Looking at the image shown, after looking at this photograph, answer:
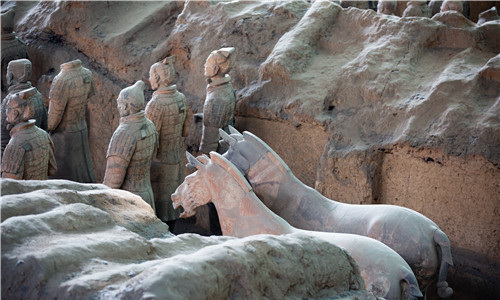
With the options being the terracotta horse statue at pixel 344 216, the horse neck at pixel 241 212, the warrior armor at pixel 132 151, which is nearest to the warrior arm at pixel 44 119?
the warrior armor at pixel 132 151

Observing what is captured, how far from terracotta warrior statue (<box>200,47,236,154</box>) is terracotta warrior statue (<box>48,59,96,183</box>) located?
1.29 m

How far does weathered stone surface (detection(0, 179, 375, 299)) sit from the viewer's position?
1776 mm

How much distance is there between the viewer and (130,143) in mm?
5113

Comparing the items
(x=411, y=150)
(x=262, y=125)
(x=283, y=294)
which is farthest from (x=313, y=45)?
(x=283, y=294)

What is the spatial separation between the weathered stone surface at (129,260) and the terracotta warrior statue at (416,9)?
6.34m

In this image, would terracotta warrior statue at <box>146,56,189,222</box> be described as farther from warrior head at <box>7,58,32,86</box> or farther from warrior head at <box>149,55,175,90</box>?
warrior head at <box>7,58,32,86</box>

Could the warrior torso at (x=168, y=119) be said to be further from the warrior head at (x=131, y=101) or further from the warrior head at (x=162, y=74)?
the warrior head at (x=131, y=101)

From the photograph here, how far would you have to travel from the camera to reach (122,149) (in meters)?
5.12

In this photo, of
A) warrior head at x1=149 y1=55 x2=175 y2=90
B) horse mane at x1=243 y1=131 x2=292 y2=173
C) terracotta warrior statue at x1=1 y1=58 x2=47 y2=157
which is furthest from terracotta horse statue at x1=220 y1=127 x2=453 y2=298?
terracotta warrior statue at x1=1 y1=58 x2=47 y2=157

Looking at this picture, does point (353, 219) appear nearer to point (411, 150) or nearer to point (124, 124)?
point (411, 150)

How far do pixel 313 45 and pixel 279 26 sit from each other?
556mm

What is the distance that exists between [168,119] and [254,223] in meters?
2.13

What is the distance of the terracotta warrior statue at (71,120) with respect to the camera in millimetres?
6270

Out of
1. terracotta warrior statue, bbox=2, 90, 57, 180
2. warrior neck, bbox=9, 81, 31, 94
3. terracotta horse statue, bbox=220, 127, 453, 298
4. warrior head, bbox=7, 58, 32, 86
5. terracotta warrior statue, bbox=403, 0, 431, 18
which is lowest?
terracotta horse statue, bbox=220, 127, 453, 298
